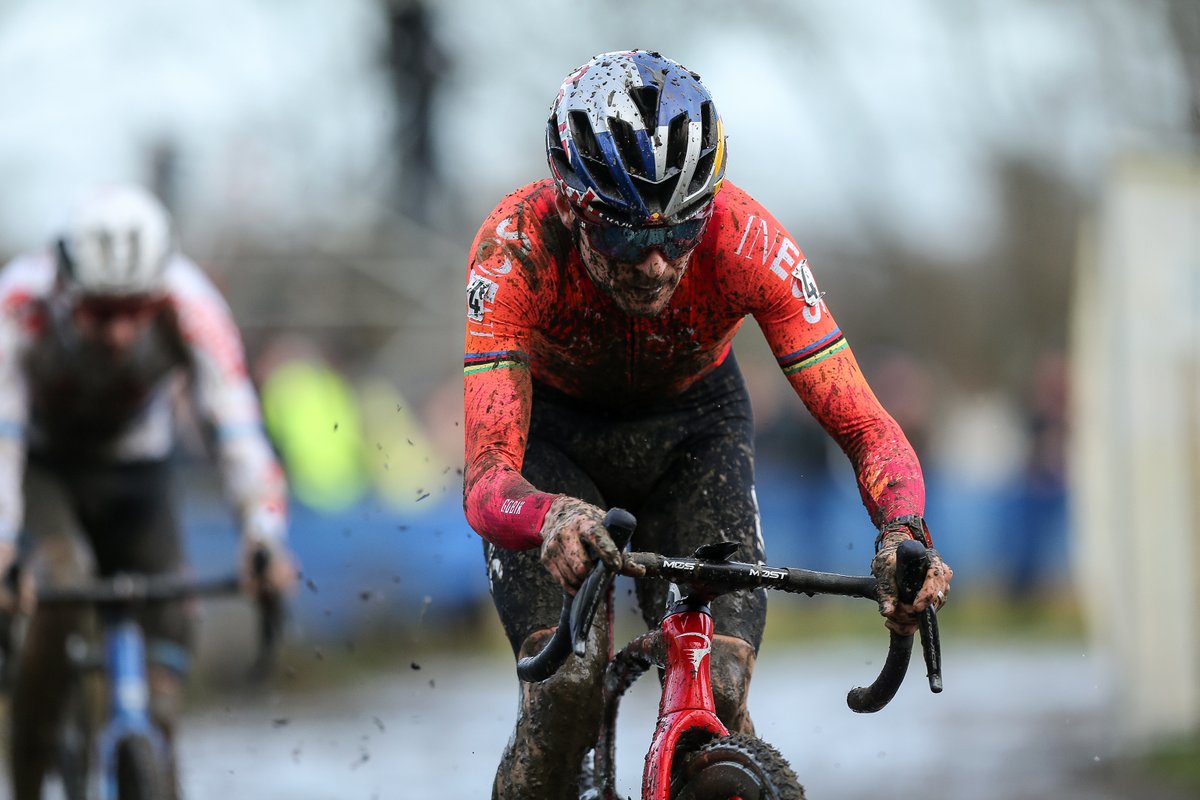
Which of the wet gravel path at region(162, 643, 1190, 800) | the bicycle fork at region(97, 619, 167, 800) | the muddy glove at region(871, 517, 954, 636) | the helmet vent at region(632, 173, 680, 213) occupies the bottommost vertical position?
the wet gravel path at region(162, 643, 1190, 800)

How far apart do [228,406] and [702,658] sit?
351cm

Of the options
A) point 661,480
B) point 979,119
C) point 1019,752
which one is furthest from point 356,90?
point 661,480

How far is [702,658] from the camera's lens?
15.6 feet

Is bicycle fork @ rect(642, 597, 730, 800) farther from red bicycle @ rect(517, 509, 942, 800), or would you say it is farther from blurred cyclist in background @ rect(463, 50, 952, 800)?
blurred cyclist in background @ rect(463, 50, 952, 800)

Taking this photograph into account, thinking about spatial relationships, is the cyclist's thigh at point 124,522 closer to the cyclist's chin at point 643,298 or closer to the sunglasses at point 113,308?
the sunglasses at point 113,308

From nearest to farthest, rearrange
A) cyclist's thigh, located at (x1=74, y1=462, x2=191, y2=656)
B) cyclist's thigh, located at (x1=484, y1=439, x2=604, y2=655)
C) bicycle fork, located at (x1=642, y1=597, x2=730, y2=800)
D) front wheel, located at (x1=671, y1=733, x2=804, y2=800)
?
front wheel, located at (x1=671, y1=733, x2=804, y2=800), bicycle fork, located at (x1=642, y1=597, x2=730, y2=800), cyclist's thigh, located at (x1=484, y1=439, x2=604, y2=655), cyclist's thigh, located at (x1=74, y1=462, x2=191, y2=656)

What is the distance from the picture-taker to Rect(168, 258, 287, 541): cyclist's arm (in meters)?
7.50

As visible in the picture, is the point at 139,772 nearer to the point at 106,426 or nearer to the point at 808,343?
the point at 106,426

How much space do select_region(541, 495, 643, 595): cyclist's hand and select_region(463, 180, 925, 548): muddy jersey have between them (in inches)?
16.9

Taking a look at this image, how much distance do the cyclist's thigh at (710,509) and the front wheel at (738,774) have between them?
777 mm

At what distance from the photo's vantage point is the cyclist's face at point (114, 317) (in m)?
7.68

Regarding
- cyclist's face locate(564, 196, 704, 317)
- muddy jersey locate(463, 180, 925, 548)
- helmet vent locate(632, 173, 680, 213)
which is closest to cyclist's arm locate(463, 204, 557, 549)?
muddy jersey locate(463, 180, 925, 548)

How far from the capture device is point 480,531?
4.89 meters

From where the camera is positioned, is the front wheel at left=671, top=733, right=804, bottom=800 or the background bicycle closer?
the front wheel at left=671, top=733, right=804, bottom=800
